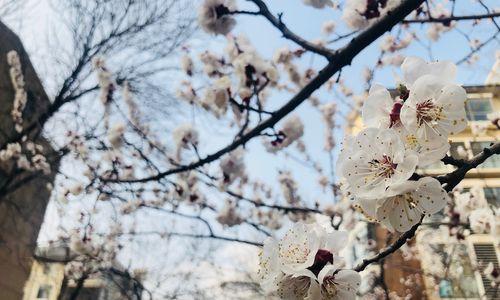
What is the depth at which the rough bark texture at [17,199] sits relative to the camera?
794cm

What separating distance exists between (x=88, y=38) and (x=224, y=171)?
448cm

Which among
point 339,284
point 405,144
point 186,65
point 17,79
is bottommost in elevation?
point 339,284

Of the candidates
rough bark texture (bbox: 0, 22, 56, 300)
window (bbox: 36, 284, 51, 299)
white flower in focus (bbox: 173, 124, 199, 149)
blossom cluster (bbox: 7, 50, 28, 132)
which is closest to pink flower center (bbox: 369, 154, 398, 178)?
white flower in focus (bbox: 173, 124, 199, 149)

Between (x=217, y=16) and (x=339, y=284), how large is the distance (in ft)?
6.86

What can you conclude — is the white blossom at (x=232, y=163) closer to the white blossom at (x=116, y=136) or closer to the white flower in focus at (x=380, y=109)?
the white blossom at (x=116, y=136)

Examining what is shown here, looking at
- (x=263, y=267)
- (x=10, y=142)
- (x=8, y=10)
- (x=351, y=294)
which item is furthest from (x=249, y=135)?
(x=10, y=142)

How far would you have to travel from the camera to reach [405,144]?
0.92m

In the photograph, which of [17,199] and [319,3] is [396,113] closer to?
[319,3]

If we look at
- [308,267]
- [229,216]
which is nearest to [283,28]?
[308,267]

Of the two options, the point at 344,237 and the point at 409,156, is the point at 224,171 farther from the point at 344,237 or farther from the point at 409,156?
the point at 409,156

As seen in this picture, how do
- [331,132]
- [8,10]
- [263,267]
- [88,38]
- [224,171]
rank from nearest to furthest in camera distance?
[263,267]
[224,171]
[8,10]
[88,38]
[331,132]

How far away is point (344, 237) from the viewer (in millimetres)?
1095

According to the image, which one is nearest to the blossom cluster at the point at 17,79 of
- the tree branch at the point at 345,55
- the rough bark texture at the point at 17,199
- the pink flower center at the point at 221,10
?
the rough bark texture at the point at 17,199

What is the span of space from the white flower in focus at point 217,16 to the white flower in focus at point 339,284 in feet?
6.61
